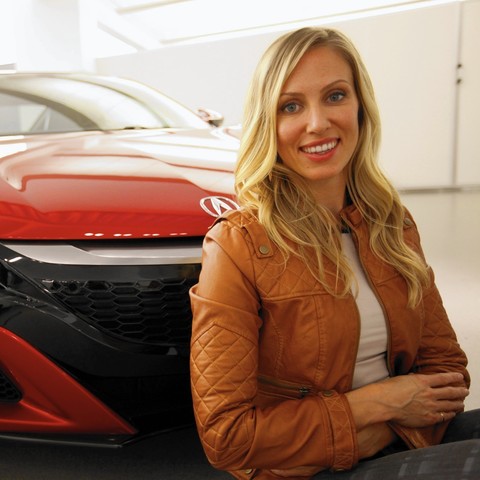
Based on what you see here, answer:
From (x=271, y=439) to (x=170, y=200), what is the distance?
582 mm

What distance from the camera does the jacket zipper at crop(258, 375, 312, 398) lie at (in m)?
0.84

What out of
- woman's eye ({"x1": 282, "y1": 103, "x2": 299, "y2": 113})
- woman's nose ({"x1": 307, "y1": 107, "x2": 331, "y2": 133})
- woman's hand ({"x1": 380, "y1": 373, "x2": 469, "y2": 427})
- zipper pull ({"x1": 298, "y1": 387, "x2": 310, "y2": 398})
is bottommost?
woman's hand ({"x1": 380, "y1": 373, "x2": 469, "y2": 427})

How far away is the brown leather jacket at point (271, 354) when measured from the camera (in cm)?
77

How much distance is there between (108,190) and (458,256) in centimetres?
250

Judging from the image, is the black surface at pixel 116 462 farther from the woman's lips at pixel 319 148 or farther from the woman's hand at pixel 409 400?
the woman's lips at pixel 319 148

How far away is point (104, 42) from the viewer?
7.96 m

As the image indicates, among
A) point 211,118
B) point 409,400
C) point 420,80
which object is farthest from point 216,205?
point 420,80

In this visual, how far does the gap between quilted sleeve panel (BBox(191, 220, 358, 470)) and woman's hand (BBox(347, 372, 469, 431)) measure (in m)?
0.04

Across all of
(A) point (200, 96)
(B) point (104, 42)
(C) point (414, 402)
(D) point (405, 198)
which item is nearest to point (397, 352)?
(C) point (414, 402)

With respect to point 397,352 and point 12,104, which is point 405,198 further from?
point 397,352

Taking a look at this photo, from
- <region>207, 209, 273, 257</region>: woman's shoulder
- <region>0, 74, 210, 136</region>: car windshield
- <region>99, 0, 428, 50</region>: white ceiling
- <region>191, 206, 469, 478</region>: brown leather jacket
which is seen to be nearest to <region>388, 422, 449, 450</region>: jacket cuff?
<region>191, 206, 469, 478</region>: brown leather jacket

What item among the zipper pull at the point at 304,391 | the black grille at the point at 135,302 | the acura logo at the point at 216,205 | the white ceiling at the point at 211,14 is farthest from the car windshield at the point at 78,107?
the white ceiling at the point at 211,14

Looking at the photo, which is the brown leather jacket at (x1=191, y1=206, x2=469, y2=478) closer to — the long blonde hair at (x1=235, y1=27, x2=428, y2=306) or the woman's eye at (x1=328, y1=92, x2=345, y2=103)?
the long blonde hair at (x1=235, y1=27, x2=428, y2=306)

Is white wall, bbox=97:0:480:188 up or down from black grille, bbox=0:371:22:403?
up
